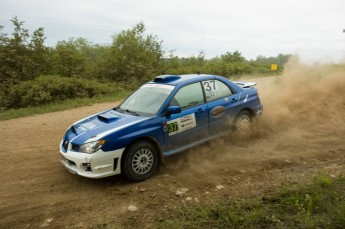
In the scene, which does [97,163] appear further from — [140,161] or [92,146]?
[140,161]

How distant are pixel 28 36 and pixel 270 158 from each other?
45.8 feet

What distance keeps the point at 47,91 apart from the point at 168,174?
9.67m

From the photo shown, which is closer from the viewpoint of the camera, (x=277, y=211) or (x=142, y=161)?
(x=277, y=211)

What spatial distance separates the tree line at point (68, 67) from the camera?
13.4 meters

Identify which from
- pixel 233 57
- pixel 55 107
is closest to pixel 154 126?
pixel 55 107

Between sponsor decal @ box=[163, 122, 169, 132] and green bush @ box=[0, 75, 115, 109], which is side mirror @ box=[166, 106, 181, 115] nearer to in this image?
sponsor decal @ box=[163, 122, 169, 132]

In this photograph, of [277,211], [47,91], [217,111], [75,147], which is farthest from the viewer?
[47,91]

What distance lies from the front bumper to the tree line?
8.78 meters

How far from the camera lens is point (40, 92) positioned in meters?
13.0

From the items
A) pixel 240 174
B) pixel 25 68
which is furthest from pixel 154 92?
pixel 25 68

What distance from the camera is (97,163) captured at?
5.00 meters

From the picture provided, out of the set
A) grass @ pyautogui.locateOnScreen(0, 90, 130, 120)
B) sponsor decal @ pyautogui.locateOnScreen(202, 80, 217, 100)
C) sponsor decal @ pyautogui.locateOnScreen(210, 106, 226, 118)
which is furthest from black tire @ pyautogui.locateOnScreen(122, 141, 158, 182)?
grass @ pyautogui.locateOnScreen(0, 90, 130, 120)

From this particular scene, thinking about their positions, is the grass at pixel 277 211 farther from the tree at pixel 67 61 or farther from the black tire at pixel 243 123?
the tree at pixel 67 61

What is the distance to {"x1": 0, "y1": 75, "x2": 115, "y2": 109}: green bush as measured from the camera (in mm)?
12844
